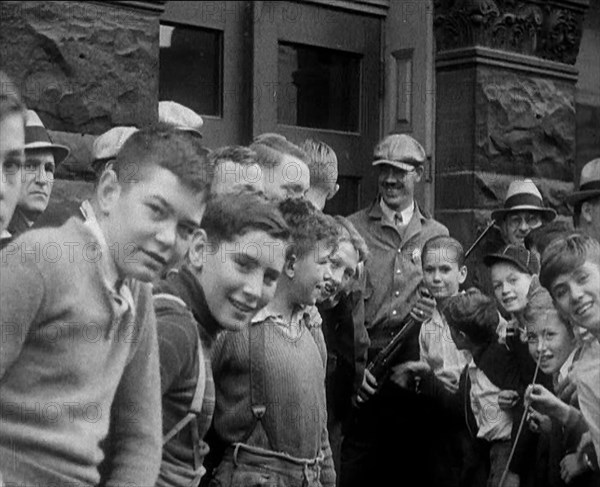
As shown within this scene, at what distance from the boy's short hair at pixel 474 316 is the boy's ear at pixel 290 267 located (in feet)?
3.86

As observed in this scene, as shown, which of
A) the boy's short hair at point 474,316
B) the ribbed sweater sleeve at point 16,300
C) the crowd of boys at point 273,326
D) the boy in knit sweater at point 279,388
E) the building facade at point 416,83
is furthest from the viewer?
the building facade at point 416,83

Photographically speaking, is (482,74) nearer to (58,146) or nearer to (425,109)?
(425,109)

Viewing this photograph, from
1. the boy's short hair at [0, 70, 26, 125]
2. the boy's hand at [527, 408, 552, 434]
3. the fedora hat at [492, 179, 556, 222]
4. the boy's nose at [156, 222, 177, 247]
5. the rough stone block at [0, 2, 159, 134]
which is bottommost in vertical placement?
the boy's hand at [527, 408, 552, 434]

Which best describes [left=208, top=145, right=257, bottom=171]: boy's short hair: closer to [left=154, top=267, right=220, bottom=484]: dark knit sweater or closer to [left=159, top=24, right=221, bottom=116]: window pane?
[left=154, top=267, right=220, bottom=484]: dark knit sweater

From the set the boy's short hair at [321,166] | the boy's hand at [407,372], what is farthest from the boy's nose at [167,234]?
the boy's hand at [407,372]

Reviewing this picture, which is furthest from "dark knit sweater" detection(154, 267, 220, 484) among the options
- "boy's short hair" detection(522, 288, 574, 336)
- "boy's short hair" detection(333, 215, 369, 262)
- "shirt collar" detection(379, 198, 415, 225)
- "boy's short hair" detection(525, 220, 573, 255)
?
"shirt collar" detection(379, 198, 415, 225)

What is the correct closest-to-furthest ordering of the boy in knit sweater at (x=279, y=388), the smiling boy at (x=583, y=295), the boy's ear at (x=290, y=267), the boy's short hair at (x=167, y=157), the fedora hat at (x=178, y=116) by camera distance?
the boy's short hair at (x=167, y=157), the boy in knit sweater at (x=279, y=388), the boy's ear at (x=290, y=267), the fedora hat at (x=178, y=116), the smiling boy at (x=583, y=295)

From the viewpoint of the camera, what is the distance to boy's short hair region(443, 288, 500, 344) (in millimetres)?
5707

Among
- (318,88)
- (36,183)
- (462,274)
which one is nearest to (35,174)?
(36,183)

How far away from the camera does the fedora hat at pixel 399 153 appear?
5.95 m

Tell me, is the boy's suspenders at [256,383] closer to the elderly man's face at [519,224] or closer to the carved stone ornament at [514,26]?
the elderly man's face at [519,224]

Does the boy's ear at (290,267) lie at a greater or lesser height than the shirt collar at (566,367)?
greater

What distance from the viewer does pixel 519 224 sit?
632 cm

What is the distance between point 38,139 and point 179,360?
A: 27.0 inches
